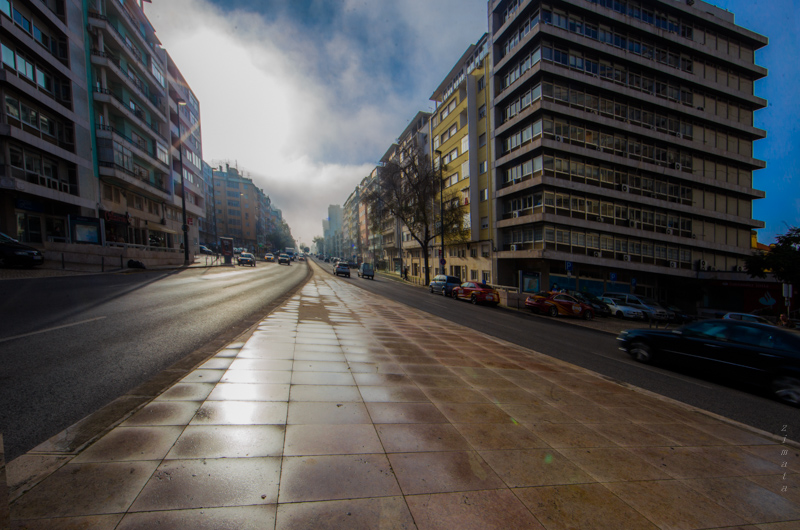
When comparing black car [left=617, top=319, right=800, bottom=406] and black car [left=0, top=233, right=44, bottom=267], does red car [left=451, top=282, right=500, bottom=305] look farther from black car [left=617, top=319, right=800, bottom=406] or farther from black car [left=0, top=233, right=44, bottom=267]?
black car [left=0, top=233, right=44, bottom=267]

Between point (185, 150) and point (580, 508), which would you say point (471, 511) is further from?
point (185, 150)

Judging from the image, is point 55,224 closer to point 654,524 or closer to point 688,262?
point 654,524

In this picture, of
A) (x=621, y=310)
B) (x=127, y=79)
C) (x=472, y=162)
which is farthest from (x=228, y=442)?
(x=127, y=79)

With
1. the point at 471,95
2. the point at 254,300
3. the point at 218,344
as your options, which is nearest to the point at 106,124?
the point at 254,300

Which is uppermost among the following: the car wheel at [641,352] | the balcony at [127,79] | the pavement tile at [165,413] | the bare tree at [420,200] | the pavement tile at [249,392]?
the balcony at [127,79]

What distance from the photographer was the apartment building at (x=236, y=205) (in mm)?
86938

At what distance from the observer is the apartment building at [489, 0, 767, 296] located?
24484 millimetres

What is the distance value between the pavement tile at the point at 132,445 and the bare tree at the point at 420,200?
29961 mm

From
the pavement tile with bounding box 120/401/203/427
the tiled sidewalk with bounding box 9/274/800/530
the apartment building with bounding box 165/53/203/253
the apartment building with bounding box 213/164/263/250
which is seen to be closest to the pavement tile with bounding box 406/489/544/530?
the tiled sidewalk with bounding box 9/274/800/530

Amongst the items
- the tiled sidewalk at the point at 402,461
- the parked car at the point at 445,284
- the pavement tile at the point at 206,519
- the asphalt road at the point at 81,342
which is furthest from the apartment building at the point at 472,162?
the pavement tile at the point at 206,519

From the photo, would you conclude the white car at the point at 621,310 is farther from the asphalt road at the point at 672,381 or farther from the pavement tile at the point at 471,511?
the pavement tile at the point at 471,511

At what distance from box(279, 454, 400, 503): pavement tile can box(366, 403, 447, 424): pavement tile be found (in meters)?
0.77

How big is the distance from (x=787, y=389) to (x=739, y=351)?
885 millimetres

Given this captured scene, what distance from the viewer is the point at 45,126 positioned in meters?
20.5
